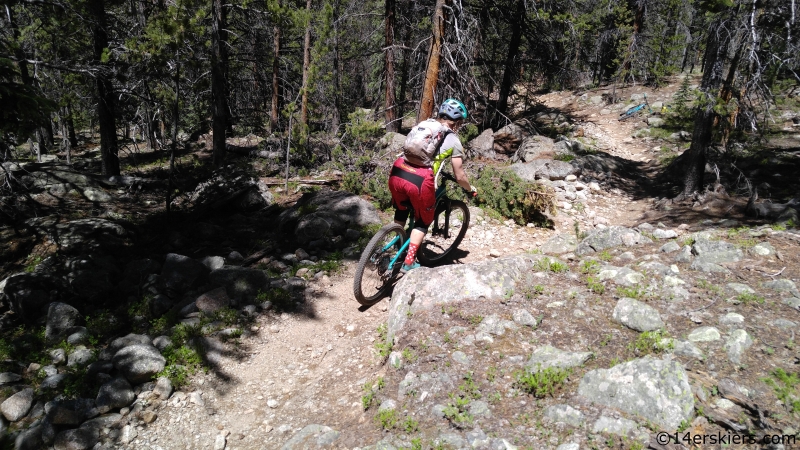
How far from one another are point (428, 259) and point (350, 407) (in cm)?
290

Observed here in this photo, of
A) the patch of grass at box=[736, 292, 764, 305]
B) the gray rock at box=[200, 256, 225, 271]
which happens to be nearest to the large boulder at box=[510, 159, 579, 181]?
the patch of grass at box=[736, 292, 764, 305]

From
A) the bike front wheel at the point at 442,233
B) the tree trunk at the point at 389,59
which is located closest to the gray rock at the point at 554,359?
the bike front wheel at the point at 442,233

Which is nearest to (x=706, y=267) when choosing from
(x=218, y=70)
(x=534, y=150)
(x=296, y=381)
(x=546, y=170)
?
(x=296, y=381)

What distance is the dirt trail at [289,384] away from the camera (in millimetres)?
3838

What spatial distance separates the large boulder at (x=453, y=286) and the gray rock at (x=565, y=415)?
1.61 m

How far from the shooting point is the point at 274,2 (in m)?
10.7

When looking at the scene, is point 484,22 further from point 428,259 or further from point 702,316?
point 702,316

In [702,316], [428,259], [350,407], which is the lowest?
[350,407]

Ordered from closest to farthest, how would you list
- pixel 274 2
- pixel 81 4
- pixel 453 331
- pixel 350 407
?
1. pixel 350 407
2. pixel 453 331
3. pixel 81 4
4. pixel 274 2

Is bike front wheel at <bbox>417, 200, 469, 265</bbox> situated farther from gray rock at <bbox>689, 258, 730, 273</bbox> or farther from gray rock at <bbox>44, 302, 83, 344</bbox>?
gray rock at <bbox>44, 302, 83, 344</bbox>

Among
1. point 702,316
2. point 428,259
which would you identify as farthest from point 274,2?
point 702,316

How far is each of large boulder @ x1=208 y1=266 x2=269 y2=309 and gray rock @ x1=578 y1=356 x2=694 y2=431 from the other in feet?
14.4

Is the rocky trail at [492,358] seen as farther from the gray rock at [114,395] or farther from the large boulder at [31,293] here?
the large boulder at [31,293]

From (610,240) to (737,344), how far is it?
8.53ft
